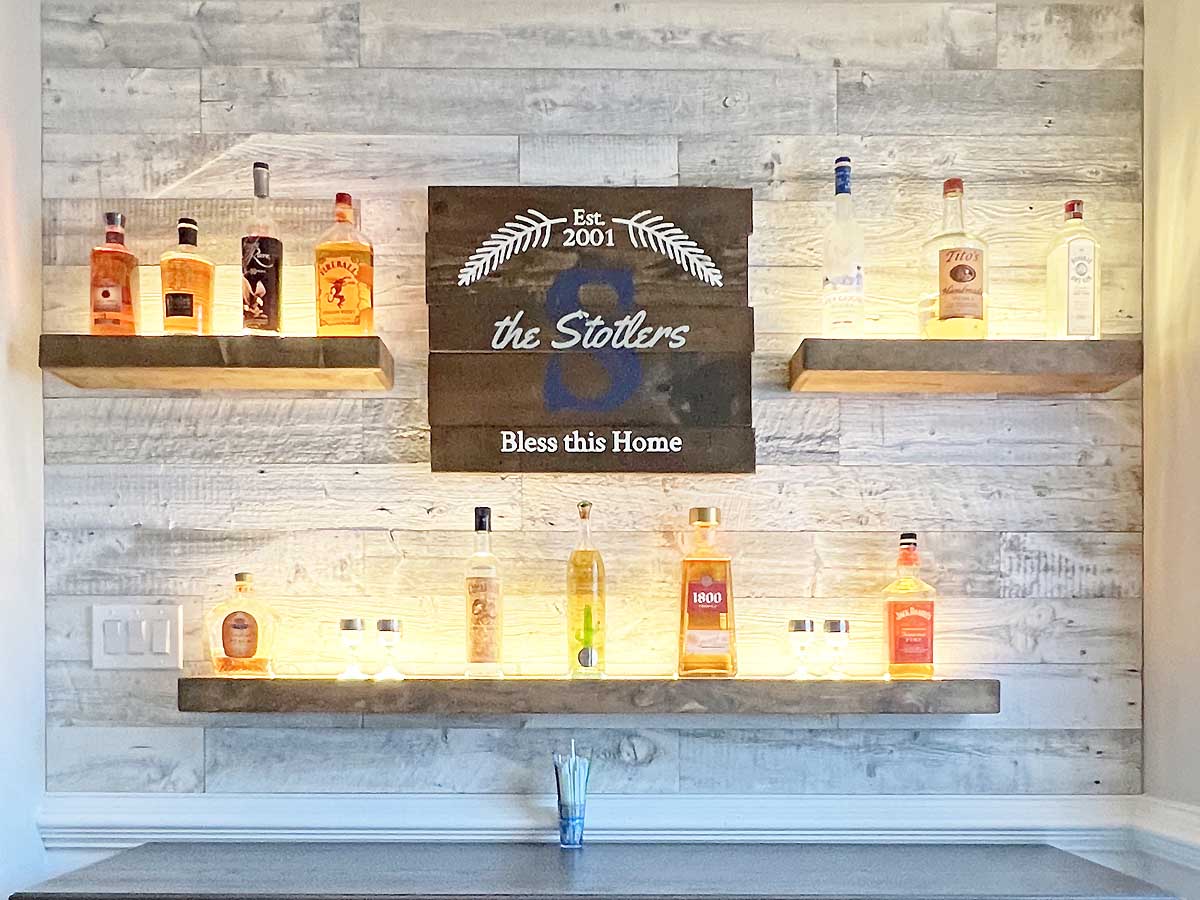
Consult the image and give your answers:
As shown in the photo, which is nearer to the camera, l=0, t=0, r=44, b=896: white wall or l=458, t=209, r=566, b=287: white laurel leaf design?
l=0, t=0, r=44, b=896: white wall

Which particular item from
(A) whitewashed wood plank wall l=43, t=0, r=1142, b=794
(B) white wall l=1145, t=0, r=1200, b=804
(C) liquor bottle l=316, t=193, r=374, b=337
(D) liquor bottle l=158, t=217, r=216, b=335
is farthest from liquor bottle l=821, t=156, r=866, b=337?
(D) liquor bottle l=158, t=217, r=216, b=335

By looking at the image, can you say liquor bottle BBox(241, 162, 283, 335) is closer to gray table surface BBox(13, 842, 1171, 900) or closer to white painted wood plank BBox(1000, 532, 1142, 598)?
gray table surface BBox(13, 842, 1171, 900)

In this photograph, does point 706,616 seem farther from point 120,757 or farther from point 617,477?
point 120,757

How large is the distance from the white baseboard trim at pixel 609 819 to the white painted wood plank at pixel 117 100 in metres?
1.15

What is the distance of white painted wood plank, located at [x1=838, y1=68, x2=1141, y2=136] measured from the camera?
2.02 m

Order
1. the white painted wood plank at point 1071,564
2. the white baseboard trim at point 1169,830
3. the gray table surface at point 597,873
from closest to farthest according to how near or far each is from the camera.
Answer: the gray table surface at point 597,873, the white baseboard trim at point 1169,830, the white painted wood plank at point 1071,564

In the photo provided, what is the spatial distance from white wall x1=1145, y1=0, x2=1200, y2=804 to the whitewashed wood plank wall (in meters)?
0.05

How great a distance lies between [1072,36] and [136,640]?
75.9 inches

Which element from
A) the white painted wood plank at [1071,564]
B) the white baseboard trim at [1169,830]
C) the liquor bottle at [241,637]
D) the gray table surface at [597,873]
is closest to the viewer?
the gray table surface at [597,873]

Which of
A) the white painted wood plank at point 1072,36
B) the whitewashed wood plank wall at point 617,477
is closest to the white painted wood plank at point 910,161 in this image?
the whitewashed wood plank wall at point 617,477

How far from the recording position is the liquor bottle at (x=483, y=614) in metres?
1.88

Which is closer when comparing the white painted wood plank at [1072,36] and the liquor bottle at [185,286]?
the liquor bottle at [185,286]

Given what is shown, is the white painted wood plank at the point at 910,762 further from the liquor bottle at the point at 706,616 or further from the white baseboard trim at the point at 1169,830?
the liquor bottle at the point at 706,616

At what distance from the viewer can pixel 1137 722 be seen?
1.98m
